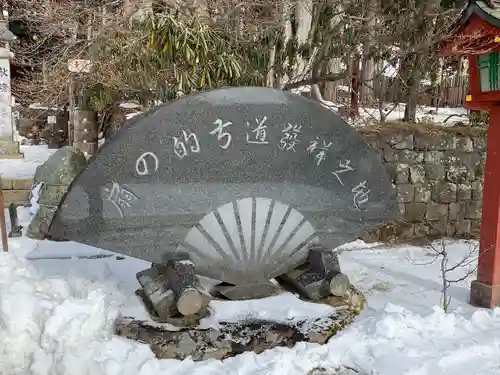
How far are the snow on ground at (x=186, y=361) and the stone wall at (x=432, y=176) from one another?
3.06 metres

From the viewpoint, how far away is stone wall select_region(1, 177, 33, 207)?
9.13 m

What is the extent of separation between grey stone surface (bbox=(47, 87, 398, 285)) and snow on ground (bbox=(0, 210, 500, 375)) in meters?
0.51

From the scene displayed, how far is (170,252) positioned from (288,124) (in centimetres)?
144

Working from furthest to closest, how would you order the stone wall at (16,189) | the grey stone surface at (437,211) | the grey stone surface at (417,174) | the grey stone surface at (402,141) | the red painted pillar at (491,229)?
1. the stone wall at (16,189)
2. the grey stone surface at (437,211)
3. the grey stone surface at (417,174)
4. the grey stone surface at (402,141)
5. the red painted pillar at (491,229)

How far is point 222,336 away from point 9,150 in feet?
34.1

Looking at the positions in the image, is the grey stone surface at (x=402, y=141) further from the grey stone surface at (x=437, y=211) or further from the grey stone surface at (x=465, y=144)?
the grey stone surface at (x=437, y=211)

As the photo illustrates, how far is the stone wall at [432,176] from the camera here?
737cm

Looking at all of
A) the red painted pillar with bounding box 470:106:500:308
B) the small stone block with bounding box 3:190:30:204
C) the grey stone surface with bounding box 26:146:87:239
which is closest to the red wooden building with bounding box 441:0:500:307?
the red painted pillar with bounding box 470:106:500:308

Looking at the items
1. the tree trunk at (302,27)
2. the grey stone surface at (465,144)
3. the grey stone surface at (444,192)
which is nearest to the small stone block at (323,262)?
the grey stone surface at (444,192)

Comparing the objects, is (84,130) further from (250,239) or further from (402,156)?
(250,239)

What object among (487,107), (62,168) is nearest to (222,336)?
(487,107)

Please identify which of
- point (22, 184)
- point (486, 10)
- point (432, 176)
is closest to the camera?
point (486, 10)

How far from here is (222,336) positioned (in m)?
3.58

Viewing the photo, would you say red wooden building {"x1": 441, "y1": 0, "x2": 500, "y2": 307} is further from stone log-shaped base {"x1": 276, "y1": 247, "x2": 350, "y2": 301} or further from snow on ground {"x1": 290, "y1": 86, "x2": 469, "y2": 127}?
snow on ground {"x1": 290, "y1": 86, "x2": 469, "y2": 127}
